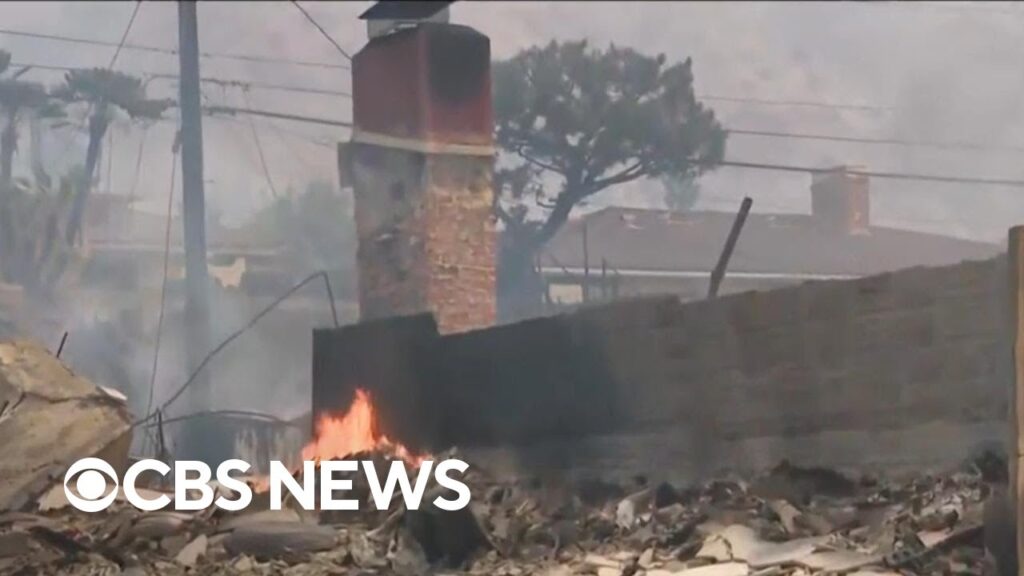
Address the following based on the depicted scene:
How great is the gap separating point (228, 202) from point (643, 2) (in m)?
1.46

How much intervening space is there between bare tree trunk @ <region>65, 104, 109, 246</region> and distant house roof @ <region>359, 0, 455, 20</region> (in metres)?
0.91

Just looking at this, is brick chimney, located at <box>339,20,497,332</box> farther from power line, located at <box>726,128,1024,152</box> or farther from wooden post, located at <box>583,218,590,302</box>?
power line, located at <box>726,128,1024,152</box>

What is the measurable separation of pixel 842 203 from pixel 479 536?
65.4 inches

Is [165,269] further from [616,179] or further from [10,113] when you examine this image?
[616,179]

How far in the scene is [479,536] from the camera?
448cm

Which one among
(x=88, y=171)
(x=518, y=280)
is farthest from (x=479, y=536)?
(x=88, y=171)

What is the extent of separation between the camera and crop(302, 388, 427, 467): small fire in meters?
4.71

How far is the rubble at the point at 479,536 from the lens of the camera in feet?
14.0

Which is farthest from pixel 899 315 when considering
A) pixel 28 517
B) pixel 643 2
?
pixel 28 517

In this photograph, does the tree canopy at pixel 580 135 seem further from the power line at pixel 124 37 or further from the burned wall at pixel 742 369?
the power line at pixel 124 37

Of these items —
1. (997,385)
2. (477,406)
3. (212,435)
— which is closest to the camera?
(997,385)

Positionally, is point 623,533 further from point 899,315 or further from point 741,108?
point 741,108

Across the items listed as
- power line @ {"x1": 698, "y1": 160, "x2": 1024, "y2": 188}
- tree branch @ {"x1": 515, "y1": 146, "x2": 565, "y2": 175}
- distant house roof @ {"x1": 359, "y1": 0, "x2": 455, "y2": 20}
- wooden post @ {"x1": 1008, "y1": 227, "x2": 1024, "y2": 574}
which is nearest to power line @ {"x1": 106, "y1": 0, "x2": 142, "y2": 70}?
distant house roof @ {"x1": 359, "y1": 0, "x2": 455, "y2": 20}

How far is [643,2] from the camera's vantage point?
463cm
